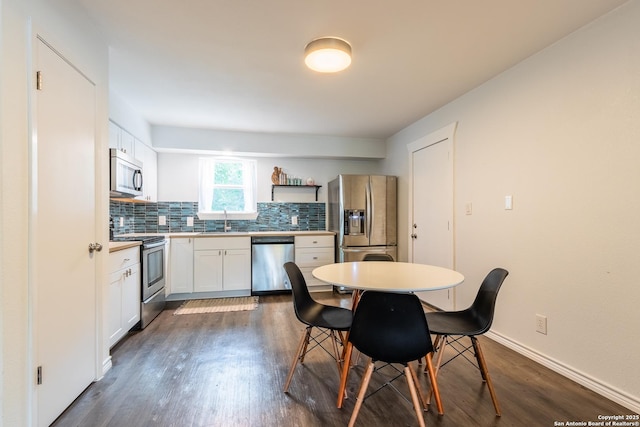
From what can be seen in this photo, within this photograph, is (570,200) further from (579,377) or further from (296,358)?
(296,358)

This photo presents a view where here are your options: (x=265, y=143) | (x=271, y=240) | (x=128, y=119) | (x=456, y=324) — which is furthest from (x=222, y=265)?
(x=456, y=324)

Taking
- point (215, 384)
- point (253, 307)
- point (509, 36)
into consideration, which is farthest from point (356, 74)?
point (253, 307)

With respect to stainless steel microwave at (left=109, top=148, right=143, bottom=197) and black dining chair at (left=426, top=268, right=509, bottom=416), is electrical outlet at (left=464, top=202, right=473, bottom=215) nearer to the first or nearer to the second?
black dining chair at (left=426, top=268, right=509, bottom=416)

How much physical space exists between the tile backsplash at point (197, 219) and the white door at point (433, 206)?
1.66 meters

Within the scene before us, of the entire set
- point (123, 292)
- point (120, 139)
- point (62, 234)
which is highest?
point (120, 139)

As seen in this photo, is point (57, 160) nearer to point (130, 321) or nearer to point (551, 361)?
point (130, 321)

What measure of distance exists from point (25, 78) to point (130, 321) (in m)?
2.15

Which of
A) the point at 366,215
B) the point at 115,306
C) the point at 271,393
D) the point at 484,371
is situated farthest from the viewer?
the point at 366,215

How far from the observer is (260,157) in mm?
4621

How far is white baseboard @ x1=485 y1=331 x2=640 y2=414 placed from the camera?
1658 millimetres

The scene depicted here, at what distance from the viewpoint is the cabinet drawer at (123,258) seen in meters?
2.30

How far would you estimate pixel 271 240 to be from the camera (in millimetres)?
4094

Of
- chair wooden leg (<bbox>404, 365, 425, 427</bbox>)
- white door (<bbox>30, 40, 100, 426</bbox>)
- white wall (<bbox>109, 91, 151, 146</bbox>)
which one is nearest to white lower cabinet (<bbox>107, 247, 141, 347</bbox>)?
white door (<bbox>30, 40, 100, 426</bbox>)

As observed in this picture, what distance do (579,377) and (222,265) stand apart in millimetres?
3709
